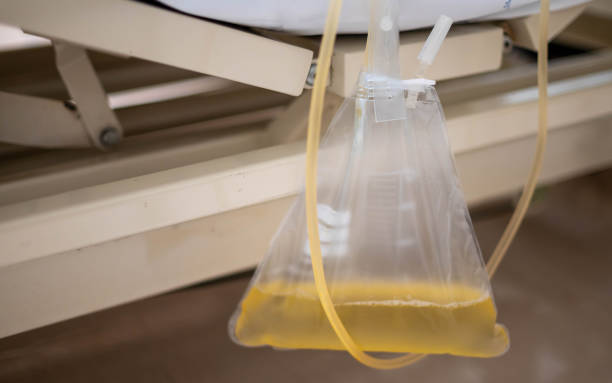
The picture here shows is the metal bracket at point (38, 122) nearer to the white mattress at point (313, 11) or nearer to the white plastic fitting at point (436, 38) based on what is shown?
the white mattress at point (313, 11)

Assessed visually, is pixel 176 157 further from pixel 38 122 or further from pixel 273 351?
pixel 273 351

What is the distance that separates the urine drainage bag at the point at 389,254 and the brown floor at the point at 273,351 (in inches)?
4.7

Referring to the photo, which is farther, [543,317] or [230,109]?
[230,109]

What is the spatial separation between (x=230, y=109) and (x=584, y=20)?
765mm

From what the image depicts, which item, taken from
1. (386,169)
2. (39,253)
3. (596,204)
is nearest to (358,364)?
(386,169)

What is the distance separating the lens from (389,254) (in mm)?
592

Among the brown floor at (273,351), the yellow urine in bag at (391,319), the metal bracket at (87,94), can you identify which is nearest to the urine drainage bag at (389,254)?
the yellow urine in bag at (391,319)

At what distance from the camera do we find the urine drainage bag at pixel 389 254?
570 mm

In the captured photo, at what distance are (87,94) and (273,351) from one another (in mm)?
409

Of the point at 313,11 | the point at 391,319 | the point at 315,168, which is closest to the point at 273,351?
the point at 391,319

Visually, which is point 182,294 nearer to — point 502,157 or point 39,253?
point 39,253

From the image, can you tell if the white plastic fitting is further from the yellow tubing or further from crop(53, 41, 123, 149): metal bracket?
crop(53, 41, 123, 149): metal bracket

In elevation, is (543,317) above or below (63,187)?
below

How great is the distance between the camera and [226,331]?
30.1 inches
